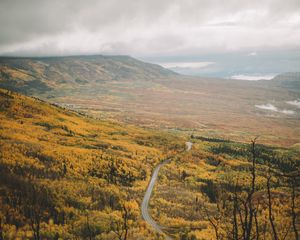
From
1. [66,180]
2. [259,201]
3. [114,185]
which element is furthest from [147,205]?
Result: [259,201]

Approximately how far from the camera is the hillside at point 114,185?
5497 centimetres

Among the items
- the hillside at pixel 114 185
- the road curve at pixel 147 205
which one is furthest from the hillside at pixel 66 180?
the road curve at pixel 147 205

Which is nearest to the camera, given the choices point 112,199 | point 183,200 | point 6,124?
point 112,199

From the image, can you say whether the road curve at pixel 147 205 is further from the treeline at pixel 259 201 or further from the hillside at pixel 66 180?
the treeline at pixel 259 201

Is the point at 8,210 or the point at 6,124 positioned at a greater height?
the point at 6,124

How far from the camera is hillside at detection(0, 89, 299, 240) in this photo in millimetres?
54969

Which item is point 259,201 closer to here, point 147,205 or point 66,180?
point 147,205

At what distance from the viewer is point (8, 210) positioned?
54562 mm

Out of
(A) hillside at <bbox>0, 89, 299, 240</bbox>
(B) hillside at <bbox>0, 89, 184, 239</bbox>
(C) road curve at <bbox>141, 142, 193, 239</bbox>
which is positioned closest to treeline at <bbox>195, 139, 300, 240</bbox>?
(A) hillside at <bbox>0, 89, 299, 240</bbox>

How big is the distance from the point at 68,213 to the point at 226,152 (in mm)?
116376

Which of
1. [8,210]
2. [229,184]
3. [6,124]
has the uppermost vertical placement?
[6,124]

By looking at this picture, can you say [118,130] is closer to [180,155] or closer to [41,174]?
[180,155]

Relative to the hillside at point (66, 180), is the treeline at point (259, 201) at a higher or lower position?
A: lower

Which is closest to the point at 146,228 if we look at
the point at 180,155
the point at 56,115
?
the point at 180,155
